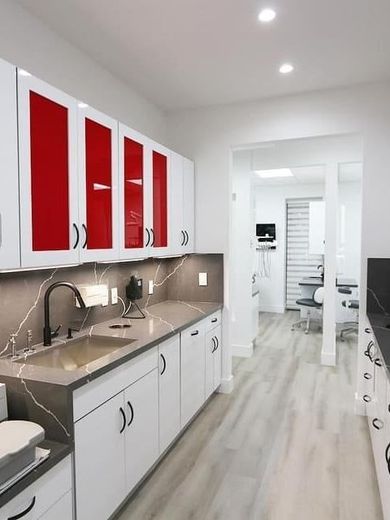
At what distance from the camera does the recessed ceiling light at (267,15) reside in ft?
7.26

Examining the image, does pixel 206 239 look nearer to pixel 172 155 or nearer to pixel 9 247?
pixel 172 155

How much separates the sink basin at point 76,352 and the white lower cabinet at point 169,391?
1.05 feet

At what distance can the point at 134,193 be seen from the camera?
2756 millimetres

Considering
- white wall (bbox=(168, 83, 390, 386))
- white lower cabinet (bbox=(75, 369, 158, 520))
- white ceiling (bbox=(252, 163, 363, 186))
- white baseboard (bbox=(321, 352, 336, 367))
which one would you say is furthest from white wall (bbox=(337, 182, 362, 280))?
white lower cabinet (bbox=(75, 369, 158, 520))

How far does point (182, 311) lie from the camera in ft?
10.9

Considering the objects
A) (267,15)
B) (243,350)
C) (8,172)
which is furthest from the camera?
(243,350)

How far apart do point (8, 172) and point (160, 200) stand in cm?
156

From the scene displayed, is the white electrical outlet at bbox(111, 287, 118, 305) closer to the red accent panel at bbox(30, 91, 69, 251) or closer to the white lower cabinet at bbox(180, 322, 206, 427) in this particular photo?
the white lower cabinet at bbox(180, 322, 206, 427)

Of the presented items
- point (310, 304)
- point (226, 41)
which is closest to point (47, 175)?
point (226, 41)

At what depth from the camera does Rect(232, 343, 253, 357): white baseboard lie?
16.7ft

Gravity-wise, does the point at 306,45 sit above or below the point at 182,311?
above

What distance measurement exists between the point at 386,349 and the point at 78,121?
2138 mm

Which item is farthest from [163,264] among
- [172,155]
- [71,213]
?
[71,213]

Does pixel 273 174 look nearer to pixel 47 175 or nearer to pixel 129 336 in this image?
pixel 129 336
